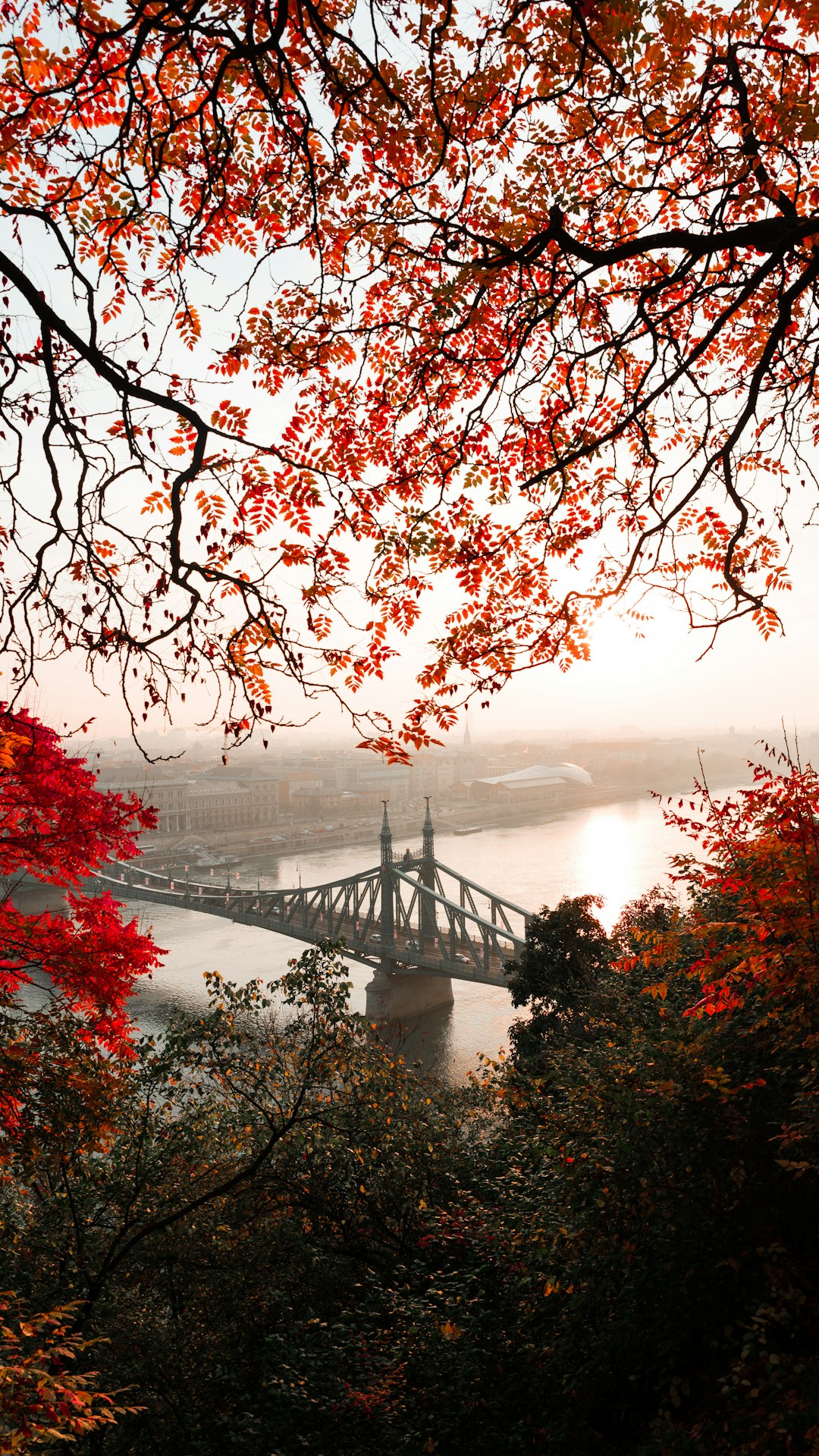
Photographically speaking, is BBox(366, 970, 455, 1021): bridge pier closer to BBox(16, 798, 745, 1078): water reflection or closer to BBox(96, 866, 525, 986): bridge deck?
BBox(96, 866, 525, 986): bridge deck

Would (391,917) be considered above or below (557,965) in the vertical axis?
below

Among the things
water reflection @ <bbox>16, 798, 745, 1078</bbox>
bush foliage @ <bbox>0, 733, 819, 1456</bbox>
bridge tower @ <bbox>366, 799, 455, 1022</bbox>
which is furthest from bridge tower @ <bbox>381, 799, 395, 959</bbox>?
bush foliage @ <bbox>0, 733, 819, 1456</bbox>

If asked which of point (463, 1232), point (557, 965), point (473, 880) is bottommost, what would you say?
point (473, 880)

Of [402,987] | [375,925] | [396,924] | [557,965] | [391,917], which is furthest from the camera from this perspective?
[375,925]

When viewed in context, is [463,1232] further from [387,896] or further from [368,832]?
[368,832]

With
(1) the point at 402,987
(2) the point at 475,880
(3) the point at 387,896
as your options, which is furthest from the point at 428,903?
(2) the point at 475,880

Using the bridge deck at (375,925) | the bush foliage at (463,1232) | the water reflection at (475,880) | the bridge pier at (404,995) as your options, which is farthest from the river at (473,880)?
the bush foliage at (463,1232)

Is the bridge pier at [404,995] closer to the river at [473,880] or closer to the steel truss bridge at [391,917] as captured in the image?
the steel truss bridge at [391,917]
